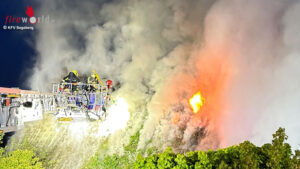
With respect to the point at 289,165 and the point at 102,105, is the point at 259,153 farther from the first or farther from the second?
the point at 102,105

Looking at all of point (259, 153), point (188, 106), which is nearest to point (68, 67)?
point (188, 106)

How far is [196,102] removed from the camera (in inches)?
757

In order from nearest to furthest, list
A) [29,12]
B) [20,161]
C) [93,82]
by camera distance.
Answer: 1. [93,82]
2. [20,161]
3. [29,12]

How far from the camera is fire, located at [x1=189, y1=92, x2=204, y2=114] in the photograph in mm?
19047

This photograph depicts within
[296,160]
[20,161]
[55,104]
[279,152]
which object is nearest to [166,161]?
[279,152]

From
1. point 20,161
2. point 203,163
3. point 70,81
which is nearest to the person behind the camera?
point 203,163

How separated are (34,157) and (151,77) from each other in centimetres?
1469

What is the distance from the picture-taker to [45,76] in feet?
85.8

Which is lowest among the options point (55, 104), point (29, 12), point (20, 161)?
point (20, 161)

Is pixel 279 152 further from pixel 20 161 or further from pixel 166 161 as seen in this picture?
pixel 20 161

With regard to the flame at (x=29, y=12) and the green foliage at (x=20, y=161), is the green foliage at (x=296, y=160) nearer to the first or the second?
A: the green foliage at (x=20, y=161)

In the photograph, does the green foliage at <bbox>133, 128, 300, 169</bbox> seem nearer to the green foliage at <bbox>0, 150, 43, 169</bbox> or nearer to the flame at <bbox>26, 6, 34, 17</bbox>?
the green foliage at <bbox>0, 150, 43, 169</bbox>

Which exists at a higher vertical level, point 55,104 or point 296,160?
point 55,104

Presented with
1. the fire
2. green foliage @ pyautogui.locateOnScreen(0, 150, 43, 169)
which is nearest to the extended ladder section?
green foliage @ pyautogui.locateOnScreen(0, 150, 43, 169)
